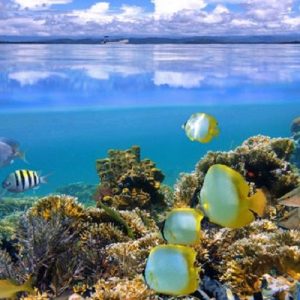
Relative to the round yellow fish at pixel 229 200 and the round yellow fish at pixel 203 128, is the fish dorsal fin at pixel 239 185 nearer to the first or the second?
the round yellow fish at pixel 229 200

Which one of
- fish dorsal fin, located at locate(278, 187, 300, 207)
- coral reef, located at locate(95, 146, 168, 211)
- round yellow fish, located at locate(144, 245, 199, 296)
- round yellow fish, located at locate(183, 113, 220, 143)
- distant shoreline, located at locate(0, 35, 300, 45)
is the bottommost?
coral reef, located at locate(95, 146, 168, 211)

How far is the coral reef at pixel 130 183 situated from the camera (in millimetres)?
9391

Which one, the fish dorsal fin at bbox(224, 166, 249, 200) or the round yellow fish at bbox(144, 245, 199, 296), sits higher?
the fish dorsal fin at bbox(224, 166, 249, 200)

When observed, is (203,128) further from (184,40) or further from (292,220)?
(184,40)

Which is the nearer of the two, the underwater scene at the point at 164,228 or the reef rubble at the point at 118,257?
the underwater scene at the point at 164,228

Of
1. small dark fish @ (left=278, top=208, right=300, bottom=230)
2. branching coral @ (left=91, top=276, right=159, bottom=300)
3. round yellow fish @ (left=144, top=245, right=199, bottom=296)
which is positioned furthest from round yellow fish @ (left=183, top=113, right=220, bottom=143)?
round yellow fish @ (left=144, top=245, right=199, bottom=296)

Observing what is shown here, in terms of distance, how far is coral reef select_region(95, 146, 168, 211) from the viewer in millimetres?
9391

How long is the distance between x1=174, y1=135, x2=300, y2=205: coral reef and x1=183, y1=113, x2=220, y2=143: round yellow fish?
8.62 feet

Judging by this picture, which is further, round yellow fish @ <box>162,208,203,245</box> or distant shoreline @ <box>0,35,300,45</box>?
distant shoreline @ <box>0,35,300,45</box>

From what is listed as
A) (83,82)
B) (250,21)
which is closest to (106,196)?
(250,21)

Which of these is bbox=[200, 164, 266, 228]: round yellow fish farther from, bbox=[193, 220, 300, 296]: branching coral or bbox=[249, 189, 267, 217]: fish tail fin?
bbox=[193, 220, 300, 296]: branching coral

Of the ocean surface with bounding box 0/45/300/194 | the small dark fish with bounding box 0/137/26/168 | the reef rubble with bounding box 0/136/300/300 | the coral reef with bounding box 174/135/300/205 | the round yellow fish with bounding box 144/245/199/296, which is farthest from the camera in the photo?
the ocean surface with bounding box 0/45/300/194

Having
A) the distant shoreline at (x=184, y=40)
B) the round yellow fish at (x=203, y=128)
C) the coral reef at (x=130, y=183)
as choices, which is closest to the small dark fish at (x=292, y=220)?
the round yellow fish at (x=203, y=128)

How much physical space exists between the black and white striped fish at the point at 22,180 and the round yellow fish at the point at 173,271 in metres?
4.30
